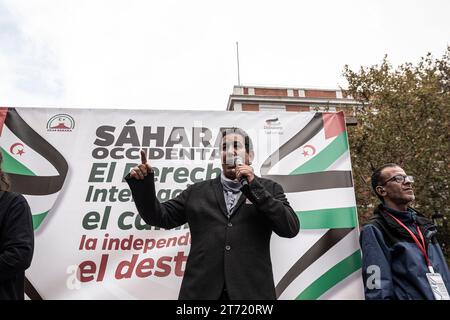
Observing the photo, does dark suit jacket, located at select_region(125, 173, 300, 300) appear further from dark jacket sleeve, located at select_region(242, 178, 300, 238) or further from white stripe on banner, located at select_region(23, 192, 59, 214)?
white stripe on banner, located at select_region(23, 192, 59, 214)

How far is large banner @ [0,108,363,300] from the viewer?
301 cm

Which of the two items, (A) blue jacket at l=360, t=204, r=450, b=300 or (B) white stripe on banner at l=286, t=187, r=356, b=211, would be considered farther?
(B) white stripe on banner at l=286, t=187, r=356, b=211

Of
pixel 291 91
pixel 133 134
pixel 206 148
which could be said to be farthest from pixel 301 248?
pixel 291 91

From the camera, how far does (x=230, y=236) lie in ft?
6.59

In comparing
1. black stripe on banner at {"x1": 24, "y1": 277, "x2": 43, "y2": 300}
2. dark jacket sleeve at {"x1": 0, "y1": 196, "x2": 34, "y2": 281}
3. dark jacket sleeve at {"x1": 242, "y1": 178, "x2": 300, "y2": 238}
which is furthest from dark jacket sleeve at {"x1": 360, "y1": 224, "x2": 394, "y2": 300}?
black stripe on banner at {"x1": 24, "y1": 277, "x2": 43, "y2": 300}

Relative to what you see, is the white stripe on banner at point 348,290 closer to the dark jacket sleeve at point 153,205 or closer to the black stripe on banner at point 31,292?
the dark jacket sleeve at point 153,205

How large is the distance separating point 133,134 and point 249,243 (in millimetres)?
1863

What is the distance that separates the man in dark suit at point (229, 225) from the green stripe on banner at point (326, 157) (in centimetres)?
115

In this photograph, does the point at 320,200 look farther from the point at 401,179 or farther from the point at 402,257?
the point at 402,257

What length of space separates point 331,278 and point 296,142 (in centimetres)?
129

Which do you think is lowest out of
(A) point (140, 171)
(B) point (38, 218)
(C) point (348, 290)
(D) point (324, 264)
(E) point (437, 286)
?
(E) point (437, 286)

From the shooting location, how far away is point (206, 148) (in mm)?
3414

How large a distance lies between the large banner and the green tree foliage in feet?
23.9

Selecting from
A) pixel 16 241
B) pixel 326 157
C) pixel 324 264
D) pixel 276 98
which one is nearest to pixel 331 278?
pixel 324 264
